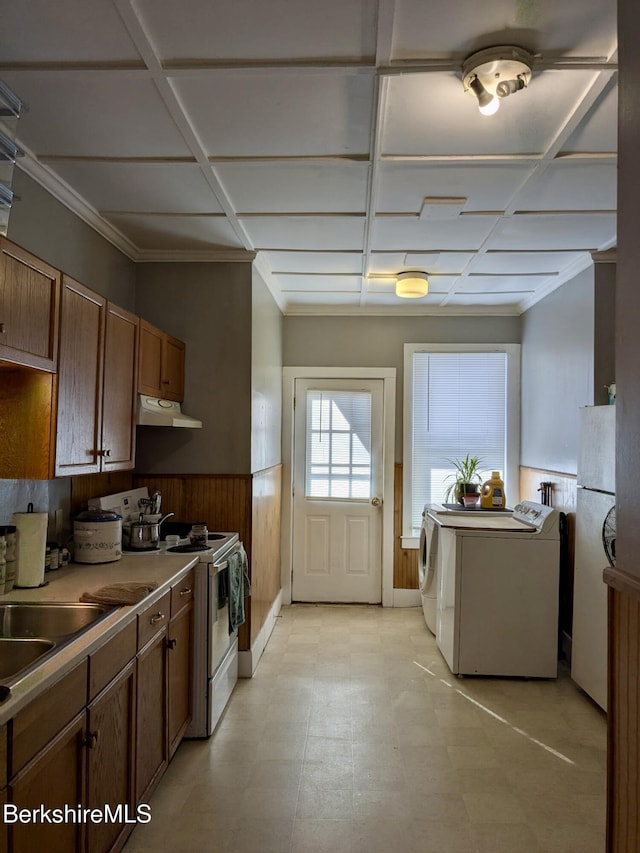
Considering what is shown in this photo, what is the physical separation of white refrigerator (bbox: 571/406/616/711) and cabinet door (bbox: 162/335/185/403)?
95.0 inches

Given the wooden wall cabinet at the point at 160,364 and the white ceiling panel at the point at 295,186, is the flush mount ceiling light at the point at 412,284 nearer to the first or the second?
the white ceiling panel at the point at 295,186

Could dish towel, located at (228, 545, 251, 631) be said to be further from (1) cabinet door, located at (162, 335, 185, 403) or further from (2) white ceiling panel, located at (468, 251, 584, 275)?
(2) white ceiling panel, located at (468, 251, 584, 275)

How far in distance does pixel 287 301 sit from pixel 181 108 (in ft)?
9.95

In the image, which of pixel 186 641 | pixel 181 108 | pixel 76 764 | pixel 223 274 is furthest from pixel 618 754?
pixel 223 274

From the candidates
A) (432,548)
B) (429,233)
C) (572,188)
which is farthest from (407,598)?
(572,188)

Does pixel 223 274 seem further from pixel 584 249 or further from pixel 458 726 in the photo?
pixel 458 726

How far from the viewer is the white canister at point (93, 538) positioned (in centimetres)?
282

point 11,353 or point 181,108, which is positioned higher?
point 181,108

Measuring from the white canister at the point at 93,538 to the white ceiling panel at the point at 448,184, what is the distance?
6.66ft

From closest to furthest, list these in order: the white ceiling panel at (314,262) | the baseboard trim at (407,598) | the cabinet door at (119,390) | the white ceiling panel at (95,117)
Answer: the white ceiling panel at (95,117)
the cabinet door at (119,390)
the white ceiling panel at (314,262)
the baseboard trim at (407,598)

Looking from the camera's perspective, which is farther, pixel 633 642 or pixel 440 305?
pixel 440 305

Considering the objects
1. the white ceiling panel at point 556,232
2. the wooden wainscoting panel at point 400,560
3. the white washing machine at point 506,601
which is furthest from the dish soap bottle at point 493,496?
the white ceiling panel at point 556,232

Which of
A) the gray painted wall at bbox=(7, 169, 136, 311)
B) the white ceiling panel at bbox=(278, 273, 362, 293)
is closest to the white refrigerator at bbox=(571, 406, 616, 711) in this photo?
the white ceiling panel at bbox=(278, 273, 362, 293)

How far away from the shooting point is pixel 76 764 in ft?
5.53
